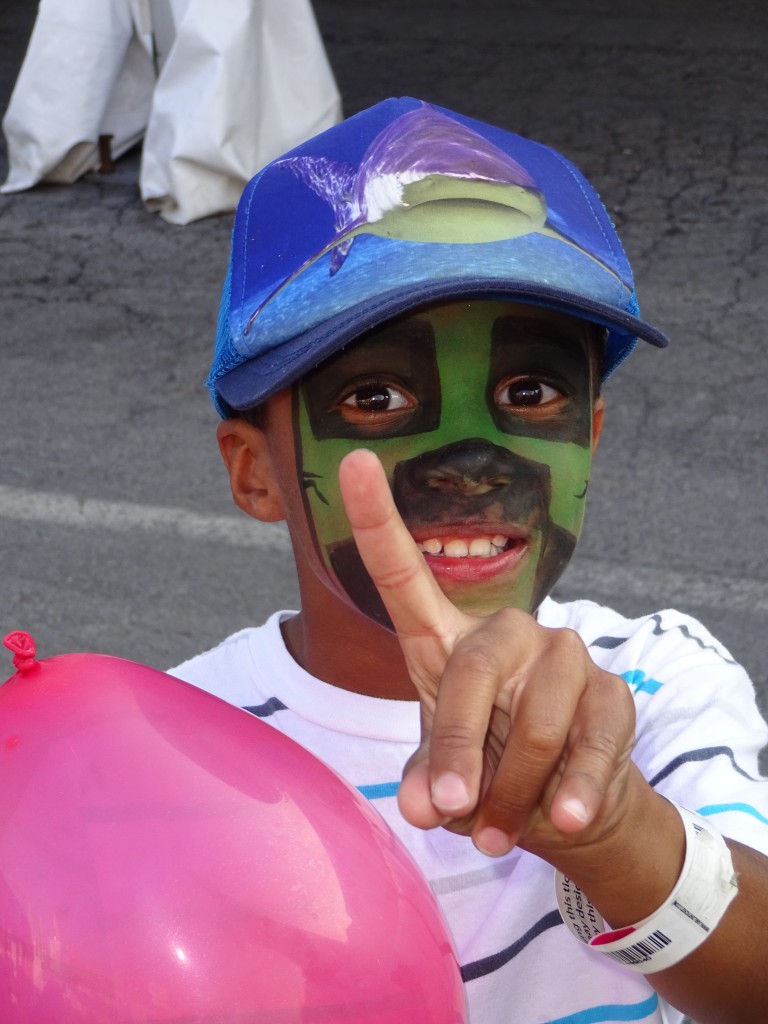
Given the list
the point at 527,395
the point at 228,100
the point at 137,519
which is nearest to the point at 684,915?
the point at 527,395

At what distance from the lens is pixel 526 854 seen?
5.29 ft

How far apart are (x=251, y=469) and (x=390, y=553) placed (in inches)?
28.9

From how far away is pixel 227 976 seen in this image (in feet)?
3.23

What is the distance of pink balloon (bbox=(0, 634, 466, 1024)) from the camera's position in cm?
98

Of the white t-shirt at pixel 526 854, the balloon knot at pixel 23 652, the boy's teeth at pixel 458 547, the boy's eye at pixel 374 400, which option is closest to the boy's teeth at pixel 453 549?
the boy's teeth at pixel 458 547

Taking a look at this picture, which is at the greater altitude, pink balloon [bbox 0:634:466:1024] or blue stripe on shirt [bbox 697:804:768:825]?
pink balloon [bbox 0:634:466:1024]

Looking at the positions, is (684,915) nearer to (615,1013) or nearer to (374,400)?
(615,1013)

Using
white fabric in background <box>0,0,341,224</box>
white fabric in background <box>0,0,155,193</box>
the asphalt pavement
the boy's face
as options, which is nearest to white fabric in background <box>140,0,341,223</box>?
white fabric in background <box>0,0,341,224</box>

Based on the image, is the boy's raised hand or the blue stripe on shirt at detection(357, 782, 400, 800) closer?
the boy's raised hand

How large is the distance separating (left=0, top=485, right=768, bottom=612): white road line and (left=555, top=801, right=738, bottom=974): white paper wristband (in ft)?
7.85

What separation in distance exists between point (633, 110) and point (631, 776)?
5.96 metres

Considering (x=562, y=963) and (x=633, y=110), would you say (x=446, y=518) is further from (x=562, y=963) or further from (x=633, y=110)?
(x=633, y=110)

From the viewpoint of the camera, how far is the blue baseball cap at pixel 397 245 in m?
1.50

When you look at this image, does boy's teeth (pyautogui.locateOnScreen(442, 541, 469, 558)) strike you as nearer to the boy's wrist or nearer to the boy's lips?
the boy's lips
